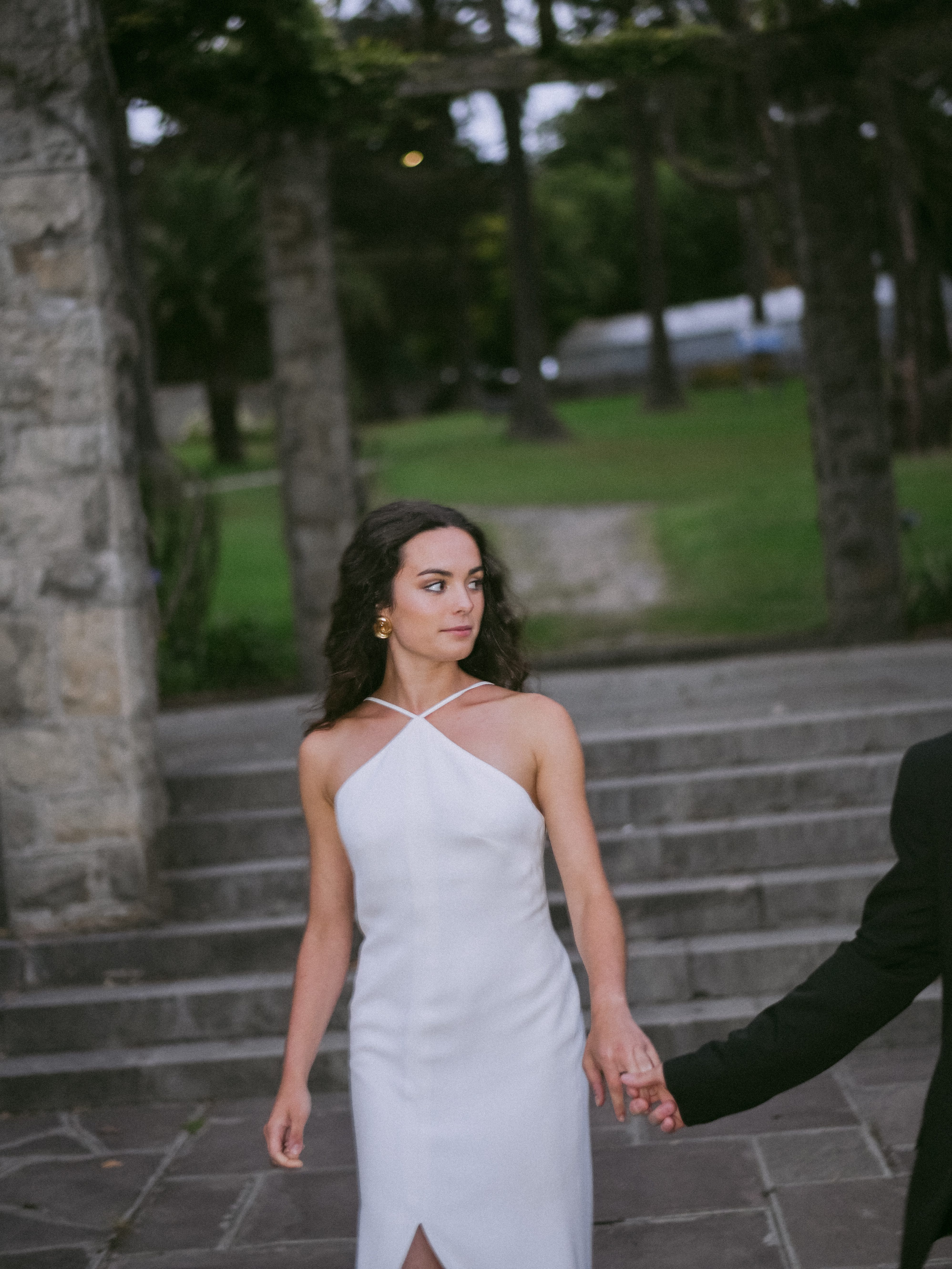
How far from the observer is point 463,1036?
2.64 metres

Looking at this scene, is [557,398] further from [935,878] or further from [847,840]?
[935,878]

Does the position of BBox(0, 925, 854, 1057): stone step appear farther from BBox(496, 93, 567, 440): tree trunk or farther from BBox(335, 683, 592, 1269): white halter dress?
BBox(496, 93, 567, 440): tree trunk

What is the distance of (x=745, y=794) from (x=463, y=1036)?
3.98 meters

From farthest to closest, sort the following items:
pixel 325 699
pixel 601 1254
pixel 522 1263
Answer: pixel 601 1254 → pixel 325 699 → pixel 522 1263

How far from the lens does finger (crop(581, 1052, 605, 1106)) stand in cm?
265

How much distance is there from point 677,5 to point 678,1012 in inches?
414

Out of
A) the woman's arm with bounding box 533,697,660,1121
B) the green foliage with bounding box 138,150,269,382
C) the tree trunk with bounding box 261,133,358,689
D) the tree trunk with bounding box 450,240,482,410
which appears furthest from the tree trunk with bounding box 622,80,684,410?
the woman's arm with bounding box 533,697,660,1121

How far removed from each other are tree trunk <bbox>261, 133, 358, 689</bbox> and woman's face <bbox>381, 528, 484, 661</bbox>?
22.6 ft

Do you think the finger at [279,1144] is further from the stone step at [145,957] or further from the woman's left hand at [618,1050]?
the stone step at [145,957]

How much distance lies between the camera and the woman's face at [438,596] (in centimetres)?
289

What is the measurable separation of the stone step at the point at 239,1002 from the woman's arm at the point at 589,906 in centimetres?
295

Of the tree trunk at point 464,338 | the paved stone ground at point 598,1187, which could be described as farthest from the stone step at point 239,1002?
the tree trunk at point 464,338

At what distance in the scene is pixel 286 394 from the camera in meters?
9.95

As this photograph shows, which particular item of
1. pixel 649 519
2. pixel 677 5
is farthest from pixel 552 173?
pixel 677 5
